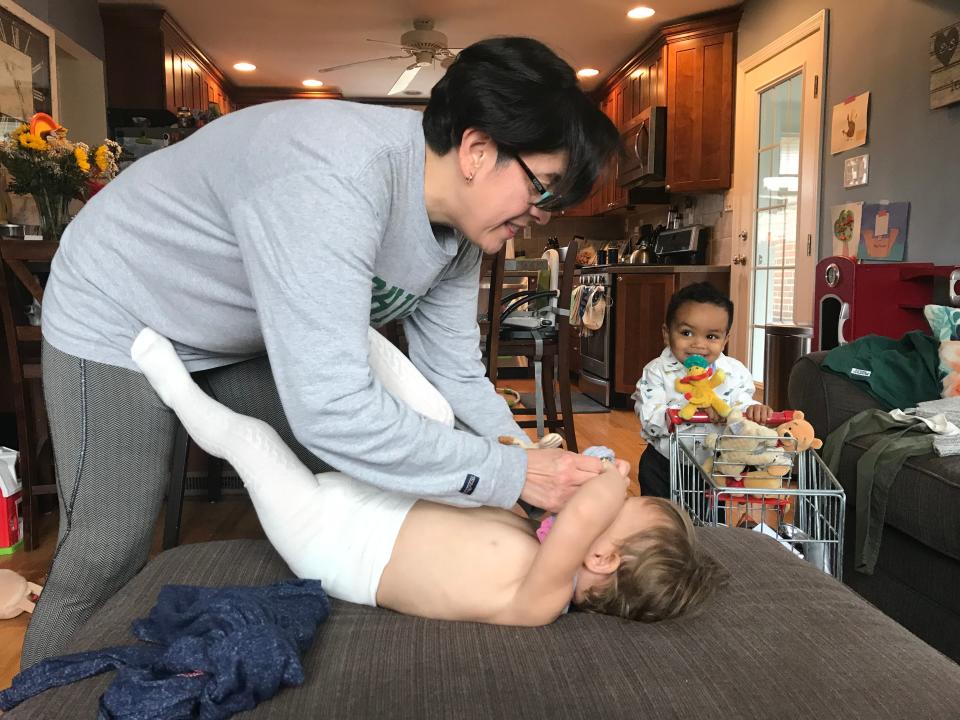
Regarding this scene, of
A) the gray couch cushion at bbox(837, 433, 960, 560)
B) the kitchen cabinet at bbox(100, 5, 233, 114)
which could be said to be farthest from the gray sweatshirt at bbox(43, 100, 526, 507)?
the kitchen cabinet at bbox(100, 5, 233, 114)

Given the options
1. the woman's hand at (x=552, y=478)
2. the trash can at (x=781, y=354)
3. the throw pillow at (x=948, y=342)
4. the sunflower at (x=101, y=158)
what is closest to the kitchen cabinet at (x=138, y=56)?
the sunflower at (x=101, y=158)

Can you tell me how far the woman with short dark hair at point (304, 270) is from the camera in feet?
2.84

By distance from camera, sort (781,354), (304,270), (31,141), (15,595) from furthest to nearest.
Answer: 1. (781,354)
2. (31,141)
3. (15,595)
4. (304,270)

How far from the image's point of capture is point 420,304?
54.4 inches

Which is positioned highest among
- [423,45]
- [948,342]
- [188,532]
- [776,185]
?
[423,45]

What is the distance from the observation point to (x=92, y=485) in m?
1.11

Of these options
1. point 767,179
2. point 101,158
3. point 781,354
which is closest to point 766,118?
point 767,179

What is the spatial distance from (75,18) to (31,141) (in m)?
2.73

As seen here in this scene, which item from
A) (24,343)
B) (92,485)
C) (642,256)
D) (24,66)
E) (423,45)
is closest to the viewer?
(92,485)

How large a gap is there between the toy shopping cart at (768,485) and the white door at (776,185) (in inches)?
107

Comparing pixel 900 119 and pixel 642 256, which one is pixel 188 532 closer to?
pixel 900 119

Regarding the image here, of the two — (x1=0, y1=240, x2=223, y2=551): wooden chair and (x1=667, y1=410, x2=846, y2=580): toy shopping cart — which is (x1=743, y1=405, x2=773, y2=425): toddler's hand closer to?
(x1=667, y1=410, x2=846, y2=580): toy shopping cart

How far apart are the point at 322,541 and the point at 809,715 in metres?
0.66

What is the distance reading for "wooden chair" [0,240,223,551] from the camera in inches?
86.0
